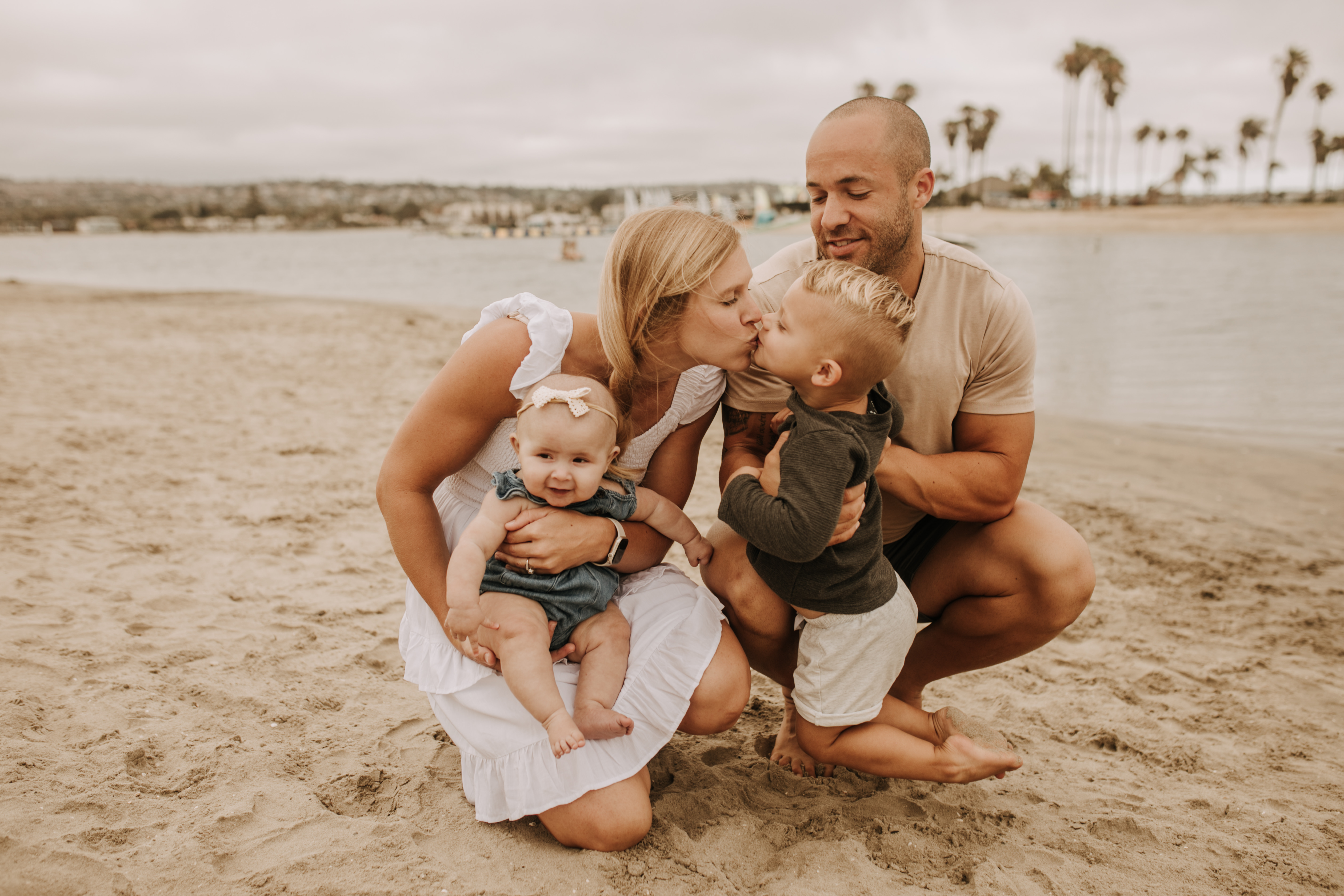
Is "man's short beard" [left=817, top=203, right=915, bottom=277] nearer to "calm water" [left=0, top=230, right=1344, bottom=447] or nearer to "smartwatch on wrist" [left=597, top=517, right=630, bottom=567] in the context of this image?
"smartwatch on wrist" [left=597, top=517, right=630, bottom=567]

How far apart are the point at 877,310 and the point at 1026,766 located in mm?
1565

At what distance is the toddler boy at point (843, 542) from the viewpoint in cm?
204

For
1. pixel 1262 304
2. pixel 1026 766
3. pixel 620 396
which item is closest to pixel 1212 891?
pixel 1026 766

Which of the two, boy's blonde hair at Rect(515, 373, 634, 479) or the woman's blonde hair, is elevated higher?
the woman's blonde hair

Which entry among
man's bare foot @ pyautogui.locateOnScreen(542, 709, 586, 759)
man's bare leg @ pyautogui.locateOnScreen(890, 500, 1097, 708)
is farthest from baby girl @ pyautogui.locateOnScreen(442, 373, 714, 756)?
man's bare leg @ pyautogui.locateOnScreen(890, 500, 1097, 708)

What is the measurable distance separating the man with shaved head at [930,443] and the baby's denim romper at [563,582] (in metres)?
0.43

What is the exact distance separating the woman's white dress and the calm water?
4613 mm

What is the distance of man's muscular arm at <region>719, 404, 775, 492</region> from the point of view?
2.60 metres

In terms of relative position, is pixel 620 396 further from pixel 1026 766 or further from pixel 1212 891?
pixel 1212 891

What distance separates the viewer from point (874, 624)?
2.25 m

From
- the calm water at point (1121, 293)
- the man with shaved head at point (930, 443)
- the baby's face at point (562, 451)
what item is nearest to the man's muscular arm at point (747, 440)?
the man with shaved head at point (930, 443)

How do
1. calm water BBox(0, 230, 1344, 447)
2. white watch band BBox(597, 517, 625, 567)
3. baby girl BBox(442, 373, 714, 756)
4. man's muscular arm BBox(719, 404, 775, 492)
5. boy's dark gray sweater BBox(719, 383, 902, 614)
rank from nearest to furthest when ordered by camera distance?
boy's dark gray sweater BBox(719, 383, 902, 614) → baby girl BBox(442, 373, 714, 756) → white watch band BBox(597, 517, 625, 567) → man's muscular arm BBox(719, 404, 775, 492) → calm water BBox(0, 230, 1344, 447)

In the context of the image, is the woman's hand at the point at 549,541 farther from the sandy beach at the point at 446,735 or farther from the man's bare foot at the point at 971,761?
the man's bare foot at the point at 971,761

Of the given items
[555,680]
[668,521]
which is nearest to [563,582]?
[555,680]
